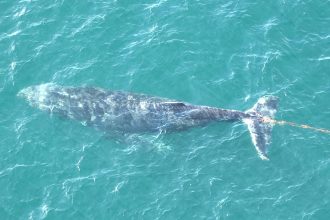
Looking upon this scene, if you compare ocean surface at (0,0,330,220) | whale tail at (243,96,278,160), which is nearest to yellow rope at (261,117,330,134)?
whale tail at (243,96,278,160)

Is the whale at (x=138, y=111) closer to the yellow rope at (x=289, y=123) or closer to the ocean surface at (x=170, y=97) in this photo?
the yellow rope at (x=289, y=123)

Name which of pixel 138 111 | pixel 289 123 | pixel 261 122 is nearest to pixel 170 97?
pixel 138 111

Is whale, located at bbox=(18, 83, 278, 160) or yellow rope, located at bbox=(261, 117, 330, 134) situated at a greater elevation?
whale, located at bbox=(18, 83, 278, 160)

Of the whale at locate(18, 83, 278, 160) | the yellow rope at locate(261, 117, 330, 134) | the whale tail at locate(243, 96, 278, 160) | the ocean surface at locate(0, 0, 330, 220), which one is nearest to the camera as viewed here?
the ocean surface at locate(0, 0, 330, 220)

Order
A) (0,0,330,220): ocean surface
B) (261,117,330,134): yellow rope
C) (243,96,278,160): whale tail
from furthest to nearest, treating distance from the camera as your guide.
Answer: (261,117,330,134): yellow rope → (243,96,278,160): whale tail → (0,0,330,220): ocean surface

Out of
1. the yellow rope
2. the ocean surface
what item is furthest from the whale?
the ocean surface

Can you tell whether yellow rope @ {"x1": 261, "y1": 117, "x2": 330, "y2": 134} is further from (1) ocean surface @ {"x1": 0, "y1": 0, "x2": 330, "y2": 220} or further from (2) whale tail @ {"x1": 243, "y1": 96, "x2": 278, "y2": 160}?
(1) ocean surface @ {"x1": 0, "y1": 0, "x2": 330, "y2": 220}

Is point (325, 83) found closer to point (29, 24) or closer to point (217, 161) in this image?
point (217, 161)

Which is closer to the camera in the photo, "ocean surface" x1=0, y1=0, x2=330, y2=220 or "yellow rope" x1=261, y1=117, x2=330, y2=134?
"ocean surface" x1=0, y1=0, x2=330, y2=220
